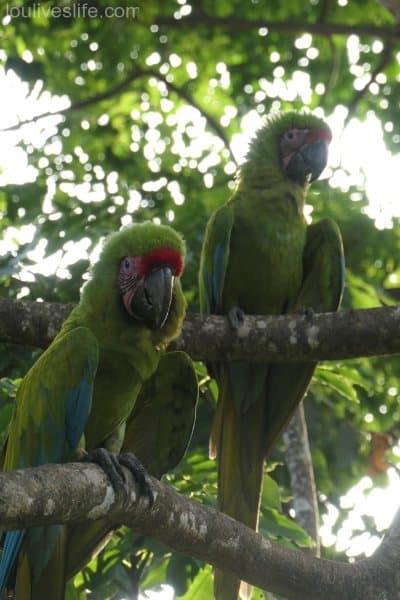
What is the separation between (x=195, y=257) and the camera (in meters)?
4.79

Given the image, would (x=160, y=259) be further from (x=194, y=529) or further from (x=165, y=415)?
(x=194, y=529)

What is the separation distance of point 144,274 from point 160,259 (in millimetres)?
74


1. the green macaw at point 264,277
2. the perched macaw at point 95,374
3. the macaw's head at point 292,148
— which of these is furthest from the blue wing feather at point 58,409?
the macaw's head at point 292,148

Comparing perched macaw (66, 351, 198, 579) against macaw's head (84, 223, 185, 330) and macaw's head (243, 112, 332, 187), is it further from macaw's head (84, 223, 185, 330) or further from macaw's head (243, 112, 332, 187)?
macaw's head (243, 112, 332, 187)

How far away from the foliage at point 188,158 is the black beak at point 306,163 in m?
0.57

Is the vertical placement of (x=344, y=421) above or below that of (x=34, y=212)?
below

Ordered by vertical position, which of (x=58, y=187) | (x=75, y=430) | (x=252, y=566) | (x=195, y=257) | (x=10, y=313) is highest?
(x=58, y=187)

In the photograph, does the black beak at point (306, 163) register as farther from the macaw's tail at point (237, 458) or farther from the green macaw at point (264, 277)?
the macaw's tail at point (237, 458)

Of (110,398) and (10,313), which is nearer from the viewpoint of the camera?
(110,398)

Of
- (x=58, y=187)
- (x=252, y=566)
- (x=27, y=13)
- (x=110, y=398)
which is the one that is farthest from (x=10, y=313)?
(x=27, y=13)

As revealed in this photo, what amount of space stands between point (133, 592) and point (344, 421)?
7.62ft

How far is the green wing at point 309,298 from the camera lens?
410cm

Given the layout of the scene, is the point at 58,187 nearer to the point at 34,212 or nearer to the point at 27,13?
the point at 34,212

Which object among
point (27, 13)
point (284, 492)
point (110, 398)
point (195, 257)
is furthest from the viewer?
point (27, 13)
